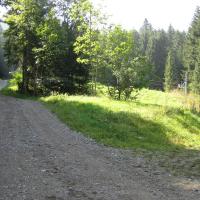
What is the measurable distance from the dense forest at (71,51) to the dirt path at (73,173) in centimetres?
1357

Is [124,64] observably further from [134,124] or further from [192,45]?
[192,45]

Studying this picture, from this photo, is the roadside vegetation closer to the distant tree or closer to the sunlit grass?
the sunlit grass

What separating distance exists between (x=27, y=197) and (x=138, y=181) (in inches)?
107

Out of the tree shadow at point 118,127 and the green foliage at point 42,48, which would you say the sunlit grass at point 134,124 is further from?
the green foliage at point 42,48

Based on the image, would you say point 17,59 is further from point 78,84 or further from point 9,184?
point 9,184

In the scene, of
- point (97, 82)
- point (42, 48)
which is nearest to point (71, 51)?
point (42, 48)

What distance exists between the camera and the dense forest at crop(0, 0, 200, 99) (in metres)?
26.4

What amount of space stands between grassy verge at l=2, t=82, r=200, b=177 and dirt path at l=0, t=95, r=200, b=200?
103cm

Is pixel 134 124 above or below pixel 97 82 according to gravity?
below

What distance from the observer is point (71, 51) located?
33500 mm

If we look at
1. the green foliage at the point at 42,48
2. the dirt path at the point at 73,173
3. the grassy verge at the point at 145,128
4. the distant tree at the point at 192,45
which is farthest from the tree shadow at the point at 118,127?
the distant tree at the point at 192,45

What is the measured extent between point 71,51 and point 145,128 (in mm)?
18695

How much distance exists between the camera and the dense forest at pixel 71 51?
26.4 metres

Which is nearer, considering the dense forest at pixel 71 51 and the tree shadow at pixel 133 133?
the tree shadow at pixel 133 133
